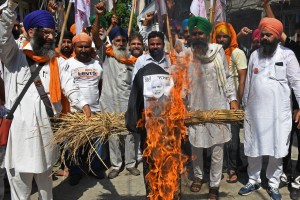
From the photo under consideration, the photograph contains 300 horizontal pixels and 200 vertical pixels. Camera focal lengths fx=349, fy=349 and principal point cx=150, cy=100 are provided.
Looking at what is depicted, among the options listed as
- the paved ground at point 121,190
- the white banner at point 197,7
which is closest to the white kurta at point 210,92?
the paved ground at point 121,190

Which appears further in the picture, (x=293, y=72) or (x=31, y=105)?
(x=293, y=72)

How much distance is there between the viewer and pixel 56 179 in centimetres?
526

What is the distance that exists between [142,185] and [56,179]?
1356 mm

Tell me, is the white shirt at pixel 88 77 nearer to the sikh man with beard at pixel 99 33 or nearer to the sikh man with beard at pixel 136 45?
the sikh man with beard at pixel 99 33

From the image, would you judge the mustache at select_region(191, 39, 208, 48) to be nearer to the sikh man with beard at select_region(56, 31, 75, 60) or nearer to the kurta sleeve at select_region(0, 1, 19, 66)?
the kurta sleeve at select_region(0, 1, 19, 66)

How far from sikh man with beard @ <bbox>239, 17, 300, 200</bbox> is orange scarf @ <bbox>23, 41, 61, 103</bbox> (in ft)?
7.80

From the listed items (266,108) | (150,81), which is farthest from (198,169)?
(150,81)

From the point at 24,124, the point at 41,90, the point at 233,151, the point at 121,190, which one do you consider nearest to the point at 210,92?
the point at 233,151

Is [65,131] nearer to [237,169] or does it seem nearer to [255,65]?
[255,65]

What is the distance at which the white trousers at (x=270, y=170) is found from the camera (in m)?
4.38

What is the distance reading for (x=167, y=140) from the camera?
3.26m

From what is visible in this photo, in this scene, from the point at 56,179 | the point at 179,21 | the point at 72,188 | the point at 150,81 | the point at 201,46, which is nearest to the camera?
the point at 150,81

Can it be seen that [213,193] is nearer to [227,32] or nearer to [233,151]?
[233,151]

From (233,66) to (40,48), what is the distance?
2.75m
